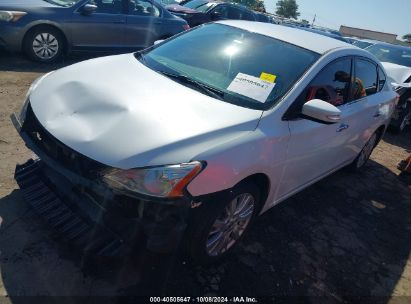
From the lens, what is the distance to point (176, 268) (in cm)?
272

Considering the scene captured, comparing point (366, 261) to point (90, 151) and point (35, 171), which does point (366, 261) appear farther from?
point (35, 171)

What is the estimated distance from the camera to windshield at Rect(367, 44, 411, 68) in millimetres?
8312

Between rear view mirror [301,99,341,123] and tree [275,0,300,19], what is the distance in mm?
85357

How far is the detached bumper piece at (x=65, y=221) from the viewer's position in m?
2.30

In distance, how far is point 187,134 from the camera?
92.5 inches

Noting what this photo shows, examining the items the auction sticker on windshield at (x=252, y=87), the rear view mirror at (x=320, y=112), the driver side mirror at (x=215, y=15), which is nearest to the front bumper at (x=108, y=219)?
the auction sticker on windshield at (x=252, y=87)

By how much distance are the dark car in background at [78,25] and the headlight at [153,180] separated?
564cm

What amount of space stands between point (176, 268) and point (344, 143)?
229cm

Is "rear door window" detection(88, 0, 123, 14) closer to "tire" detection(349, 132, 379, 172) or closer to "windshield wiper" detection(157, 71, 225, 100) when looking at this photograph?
"windshield wiper" detection(157, 71, 225, 100)

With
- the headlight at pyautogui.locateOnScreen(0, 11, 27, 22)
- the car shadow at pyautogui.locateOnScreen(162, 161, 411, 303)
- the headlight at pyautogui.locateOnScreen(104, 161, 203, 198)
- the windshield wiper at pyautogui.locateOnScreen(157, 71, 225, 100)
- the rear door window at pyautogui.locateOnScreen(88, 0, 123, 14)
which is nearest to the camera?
the headlight at pyautogui.locateOnScreen(104, 161, 203, 198)

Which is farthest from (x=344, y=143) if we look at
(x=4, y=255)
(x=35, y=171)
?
(x=4, y=255)

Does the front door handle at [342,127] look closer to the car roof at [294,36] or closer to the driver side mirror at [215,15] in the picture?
the car roof at [294,36]

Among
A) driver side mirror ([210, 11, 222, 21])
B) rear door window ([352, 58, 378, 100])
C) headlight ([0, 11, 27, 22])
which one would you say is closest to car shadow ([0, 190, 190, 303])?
rear door window ([352, 58, 378, 100])

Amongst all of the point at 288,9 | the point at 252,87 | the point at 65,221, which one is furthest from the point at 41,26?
the point at 288,9
